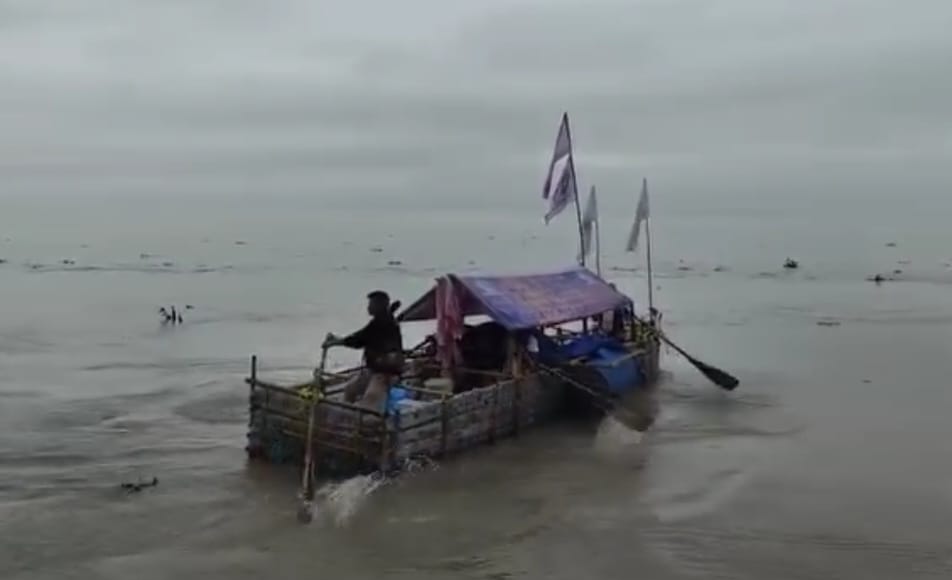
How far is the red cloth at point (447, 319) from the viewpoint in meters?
16.3

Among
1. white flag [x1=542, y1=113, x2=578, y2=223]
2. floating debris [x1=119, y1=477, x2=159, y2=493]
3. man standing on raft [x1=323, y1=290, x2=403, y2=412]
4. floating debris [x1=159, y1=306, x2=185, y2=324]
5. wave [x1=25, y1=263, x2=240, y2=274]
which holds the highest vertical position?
white flag [x1=542, y1=113, x2=578, y2=223]

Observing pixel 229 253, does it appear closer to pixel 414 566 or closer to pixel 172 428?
pixel 172 428

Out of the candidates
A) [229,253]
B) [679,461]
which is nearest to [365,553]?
[679,461]

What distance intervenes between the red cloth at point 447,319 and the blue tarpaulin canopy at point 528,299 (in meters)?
0.20

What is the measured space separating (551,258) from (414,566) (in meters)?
78.8

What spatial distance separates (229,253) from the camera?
8450cm

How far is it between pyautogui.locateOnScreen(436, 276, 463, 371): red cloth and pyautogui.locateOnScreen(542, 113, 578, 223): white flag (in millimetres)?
4640

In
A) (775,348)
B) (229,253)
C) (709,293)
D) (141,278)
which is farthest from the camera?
(229,253)

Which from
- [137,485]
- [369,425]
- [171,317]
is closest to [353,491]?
[369,425]

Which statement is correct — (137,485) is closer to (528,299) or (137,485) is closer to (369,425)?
(369,425)

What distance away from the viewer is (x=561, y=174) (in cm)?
2061

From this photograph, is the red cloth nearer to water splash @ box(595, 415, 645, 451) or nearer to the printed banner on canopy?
the printed banner on canopy

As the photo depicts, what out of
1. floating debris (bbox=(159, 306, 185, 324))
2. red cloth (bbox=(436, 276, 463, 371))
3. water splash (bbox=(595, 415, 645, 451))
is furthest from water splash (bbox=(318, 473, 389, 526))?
floating debris (bbox=(159, 306, 185, 324))

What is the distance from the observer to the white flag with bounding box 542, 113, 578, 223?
20516 mm
